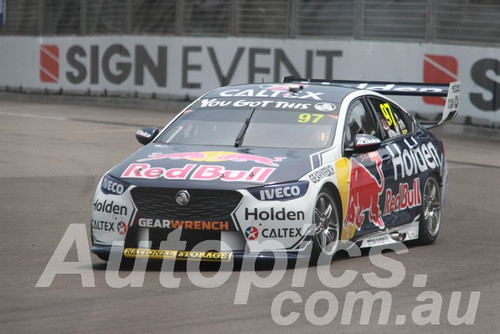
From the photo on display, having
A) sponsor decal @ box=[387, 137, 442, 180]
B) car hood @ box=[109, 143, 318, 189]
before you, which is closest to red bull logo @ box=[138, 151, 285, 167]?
car hood @ box=[109, 143, 318, 189]

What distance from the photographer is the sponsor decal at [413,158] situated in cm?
1107

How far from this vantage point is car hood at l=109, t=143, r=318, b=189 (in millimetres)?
9367

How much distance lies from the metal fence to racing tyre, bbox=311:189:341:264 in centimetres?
1359

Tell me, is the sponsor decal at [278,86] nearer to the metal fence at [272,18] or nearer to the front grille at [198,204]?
the front grille at [198,204]

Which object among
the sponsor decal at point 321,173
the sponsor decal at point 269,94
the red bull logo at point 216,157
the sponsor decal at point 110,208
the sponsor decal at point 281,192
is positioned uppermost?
the sponsor decal at point 269,94

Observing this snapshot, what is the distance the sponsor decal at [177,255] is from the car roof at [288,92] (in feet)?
7.01

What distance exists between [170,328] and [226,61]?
20088mm

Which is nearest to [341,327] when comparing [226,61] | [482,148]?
[482,148]

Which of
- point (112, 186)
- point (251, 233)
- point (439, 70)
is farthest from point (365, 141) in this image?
point (439, 70)

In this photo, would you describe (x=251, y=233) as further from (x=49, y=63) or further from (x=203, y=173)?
(x=49, y=63)

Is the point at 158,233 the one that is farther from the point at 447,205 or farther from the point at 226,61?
the point at 226,61

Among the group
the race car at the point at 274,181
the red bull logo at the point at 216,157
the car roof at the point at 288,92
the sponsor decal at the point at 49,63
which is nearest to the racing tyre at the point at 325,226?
the race car at the point at 274,181

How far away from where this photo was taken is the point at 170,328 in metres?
7.33

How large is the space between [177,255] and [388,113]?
311 cm
